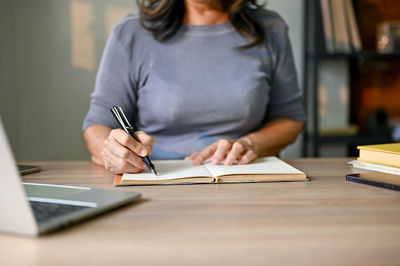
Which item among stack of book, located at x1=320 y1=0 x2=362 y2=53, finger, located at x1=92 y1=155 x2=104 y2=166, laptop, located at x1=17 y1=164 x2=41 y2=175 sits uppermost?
stack of book, located at x1=320 y1=0 x2=362 y2=53

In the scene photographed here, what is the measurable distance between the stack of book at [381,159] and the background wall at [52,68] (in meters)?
1.75

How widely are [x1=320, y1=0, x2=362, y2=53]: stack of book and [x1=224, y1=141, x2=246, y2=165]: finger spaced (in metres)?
1.58

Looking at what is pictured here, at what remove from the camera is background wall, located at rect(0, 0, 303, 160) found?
2.38 metres

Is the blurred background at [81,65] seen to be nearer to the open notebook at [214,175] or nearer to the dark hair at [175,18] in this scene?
the dark hair at [175,18]

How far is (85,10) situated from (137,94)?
3.79 ft

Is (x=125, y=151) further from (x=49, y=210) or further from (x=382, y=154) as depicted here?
(x=382, y=154)

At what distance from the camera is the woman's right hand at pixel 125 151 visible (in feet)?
3.02

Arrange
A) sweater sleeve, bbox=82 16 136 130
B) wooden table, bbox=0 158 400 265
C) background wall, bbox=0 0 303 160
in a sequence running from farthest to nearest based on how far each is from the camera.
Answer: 1. background wall, bbox=0 0 303 160
2. sweater sleeve, bbox=82 16 136 130
3. wooden table, bbox=0 158 400 265

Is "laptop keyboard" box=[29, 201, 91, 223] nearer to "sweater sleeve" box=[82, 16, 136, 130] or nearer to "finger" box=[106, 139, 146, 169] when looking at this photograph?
"finger" box=[106, 139, 146, 169]

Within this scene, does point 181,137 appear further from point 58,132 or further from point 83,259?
point 58,132

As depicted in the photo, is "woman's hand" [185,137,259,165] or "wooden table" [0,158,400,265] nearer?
"wooden table" [0,158,400,265]

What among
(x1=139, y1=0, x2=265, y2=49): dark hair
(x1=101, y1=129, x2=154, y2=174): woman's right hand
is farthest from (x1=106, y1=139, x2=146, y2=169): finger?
(x1=139, y1=0, x2=265, y2=49): dark hair

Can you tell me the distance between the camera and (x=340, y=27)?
2416 millimetres

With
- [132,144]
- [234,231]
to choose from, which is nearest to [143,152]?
[132,144]
